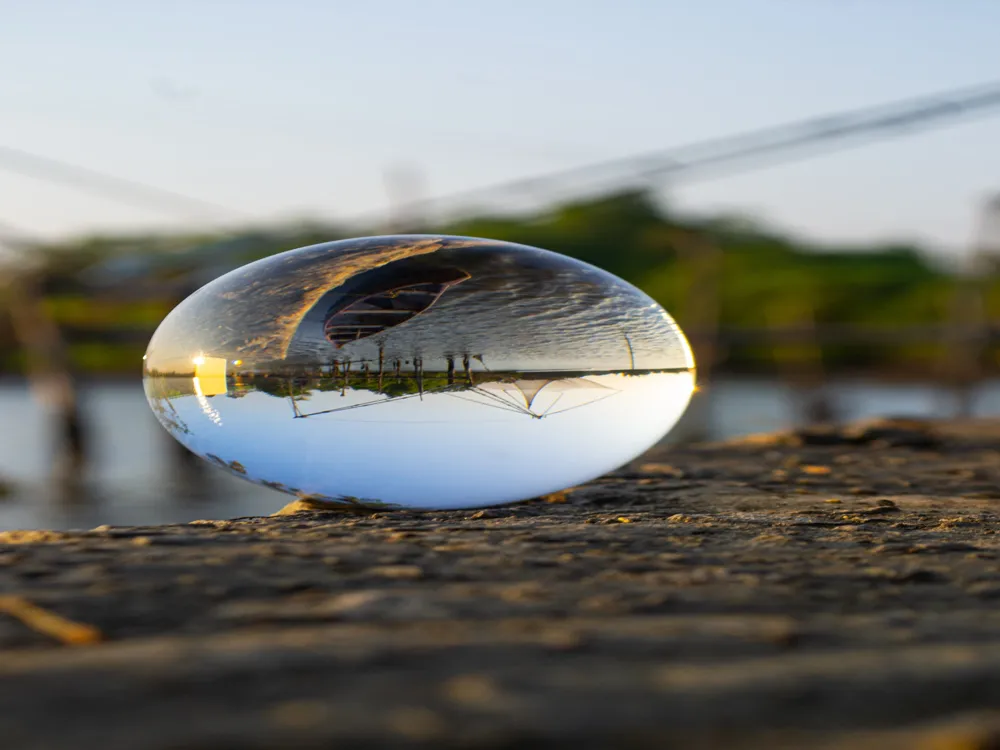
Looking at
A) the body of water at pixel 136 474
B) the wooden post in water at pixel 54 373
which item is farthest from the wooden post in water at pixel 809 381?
the wooden post in water at pixel 54 373

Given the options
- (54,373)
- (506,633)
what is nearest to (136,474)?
(54,373)

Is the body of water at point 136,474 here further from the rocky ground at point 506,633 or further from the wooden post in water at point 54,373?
the rocky ground at point 506,633

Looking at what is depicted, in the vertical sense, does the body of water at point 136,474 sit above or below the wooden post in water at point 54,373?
below

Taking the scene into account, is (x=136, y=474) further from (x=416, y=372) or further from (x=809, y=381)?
(x=416, y=372)

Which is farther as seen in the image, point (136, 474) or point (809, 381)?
point (809, 381)

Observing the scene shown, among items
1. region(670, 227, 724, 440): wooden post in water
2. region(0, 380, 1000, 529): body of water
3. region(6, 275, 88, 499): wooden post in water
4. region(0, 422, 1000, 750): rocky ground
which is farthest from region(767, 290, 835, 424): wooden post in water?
region(0, 422, 1000, 750): rocky ground
